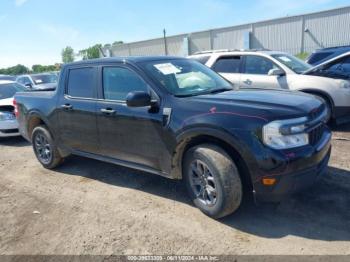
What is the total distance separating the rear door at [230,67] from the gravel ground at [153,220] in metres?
3.32

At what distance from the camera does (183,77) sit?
4391mm

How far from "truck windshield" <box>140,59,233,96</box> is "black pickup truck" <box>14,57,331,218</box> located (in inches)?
0.6

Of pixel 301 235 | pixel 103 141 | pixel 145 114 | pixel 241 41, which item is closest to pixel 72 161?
pixel 103 141

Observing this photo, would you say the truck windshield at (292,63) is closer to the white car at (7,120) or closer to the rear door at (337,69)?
the rear door at (337,69)

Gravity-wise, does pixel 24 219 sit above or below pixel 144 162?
below

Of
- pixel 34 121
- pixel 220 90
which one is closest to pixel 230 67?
pixel 220 90

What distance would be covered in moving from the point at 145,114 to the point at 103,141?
0.97 metres

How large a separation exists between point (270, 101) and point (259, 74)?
439 cm

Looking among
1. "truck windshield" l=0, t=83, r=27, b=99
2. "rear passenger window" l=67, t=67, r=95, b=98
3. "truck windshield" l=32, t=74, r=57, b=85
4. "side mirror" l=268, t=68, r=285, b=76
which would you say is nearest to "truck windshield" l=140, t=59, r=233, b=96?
"rear passenger window" l=67, t=67, r=95, b=98

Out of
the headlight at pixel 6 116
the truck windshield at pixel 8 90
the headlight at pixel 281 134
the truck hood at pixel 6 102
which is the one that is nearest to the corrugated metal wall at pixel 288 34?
the truck windshield at pixel 8 90

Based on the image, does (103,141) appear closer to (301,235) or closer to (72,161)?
(72,161)

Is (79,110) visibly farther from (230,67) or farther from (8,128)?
(230,67)

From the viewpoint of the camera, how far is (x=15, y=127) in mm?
8305

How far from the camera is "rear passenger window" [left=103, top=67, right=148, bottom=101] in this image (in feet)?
14.1
